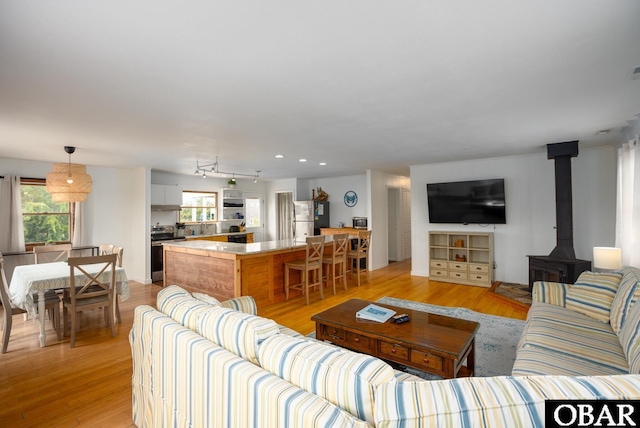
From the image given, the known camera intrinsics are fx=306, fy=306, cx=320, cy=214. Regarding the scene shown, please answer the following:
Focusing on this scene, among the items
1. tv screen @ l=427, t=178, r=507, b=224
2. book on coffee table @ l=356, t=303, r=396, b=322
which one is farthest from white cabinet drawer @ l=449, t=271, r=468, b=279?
book on coffee table @ l=356, t=303, r=396, b=322

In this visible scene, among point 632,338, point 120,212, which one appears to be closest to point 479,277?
point 632,338

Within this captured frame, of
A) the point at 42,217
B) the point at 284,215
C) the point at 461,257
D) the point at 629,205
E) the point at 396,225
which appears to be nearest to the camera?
the point at 629,205

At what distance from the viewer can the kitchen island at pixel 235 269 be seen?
4.45 meters

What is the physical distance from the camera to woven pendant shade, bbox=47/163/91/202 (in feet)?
12.7

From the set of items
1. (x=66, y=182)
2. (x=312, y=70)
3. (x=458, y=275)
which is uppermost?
(x=312, y=70)

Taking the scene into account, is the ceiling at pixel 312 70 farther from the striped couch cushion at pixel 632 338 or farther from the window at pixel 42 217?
the window at pixel 42 217

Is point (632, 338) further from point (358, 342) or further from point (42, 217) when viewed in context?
point (42, 217)

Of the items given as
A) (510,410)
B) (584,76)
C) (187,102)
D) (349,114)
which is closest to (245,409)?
(510,410)

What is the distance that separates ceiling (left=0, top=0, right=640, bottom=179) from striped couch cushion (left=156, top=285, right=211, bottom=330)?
4.99ft

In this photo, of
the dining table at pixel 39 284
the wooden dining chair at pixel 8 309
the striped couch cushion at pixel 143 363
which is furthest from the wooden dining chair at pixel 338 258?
the wooden dining chair at pixel 8 309

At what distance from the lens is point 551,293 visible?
3025mm

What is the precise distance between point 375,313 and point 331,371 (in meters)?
1.83

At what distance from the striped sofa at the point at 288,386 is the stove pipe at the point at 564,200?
4.51 m

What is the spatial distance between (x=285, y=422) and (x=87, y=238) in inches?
264
